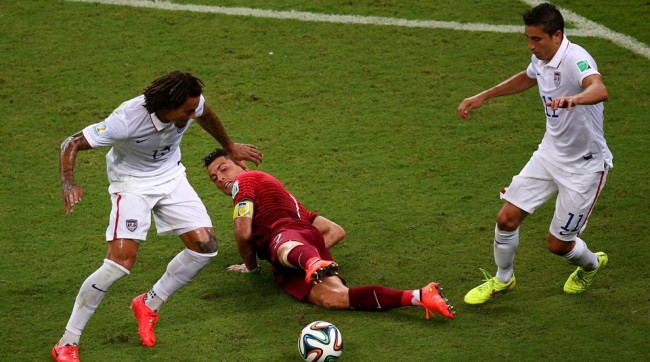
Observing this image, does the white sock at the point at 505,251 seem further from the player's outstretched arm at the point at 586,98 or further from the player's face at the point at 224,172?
the player's face at the point at 224,172

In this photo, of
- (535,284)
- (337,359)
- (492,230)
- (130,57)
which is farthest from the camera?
(130,57)

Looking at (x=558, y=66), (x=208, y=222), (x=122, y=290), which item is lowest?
(x=122, y=290)

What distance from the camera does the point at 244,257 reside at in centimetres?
823

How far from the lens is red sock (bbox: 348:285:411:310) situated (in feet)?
24.7

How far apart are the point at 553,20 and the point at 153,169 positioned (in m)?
2.88

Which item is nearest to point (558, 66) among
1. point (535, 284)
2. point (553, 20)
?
point (553, 20)

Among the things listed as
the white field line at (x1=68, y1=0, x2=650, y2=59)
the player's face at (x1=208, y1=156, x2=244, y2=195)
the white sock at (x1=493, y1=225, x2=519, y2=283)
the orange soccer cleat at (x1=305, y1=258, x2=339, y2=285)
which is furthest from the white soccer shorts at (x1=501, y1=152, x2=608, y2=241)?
the white field line at (x1=68, y1=0, x2=650, y2=59)

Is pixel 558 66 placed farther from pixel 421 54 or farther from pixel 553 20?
pixel 421 54

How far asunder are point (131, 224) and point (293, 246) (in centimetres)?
122

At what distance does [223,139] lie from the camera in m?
7.68

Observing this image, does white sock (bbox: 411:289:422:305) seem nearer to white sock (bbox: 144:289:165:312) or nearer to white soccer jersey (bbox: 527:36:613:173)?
white soccer jersey (bbox: 527:36:613:173)

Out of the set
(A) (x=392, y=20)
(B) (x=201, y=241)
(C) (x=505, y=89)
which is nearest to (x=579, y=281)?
(C) (x=505, y=89)

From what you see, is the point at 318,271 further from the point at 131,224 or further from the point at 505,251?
the point at 505,251

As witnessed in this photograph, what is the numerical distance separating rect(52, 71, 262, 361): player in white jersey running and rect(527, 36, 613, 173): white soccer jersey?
2.33 meters
